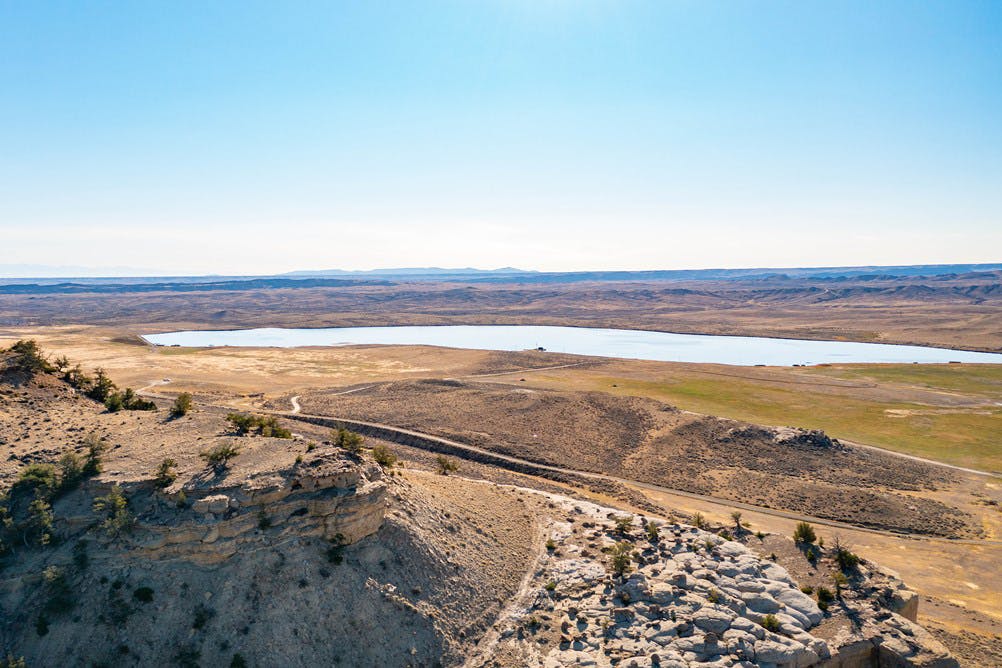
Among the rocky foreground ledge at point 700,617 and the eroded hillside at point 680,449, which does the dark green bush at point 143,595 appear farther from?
the eroded hillside at point 680,449

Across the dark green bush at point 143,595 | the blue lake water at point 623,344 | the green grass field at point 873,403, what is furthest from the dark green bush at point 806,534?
the blue lake water at point 623,344

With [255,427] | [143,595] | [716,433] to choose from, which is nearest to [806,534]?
[716,433]

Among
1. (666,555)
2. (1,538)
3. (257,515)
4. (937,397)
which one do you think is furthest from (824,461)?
(1,538)

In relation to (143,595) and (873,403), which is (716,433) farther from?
(143,595)

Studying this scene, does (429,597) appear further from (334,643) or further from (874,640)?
(874,640)

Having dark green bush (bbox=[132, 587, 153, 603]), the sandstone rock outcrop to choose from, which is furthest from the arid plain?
dark green bush (bbox=[132, 587, 153, 603])

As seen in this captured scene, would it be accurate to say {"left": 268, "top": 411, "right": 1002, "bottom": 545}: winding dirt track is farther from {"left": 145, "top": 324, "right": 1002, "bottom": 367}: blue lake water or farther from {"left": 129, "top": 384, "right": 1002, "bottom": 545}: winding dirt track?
{"left": 145, "top": 324, "right": 1002, "bottom": 367}: blue lake water
